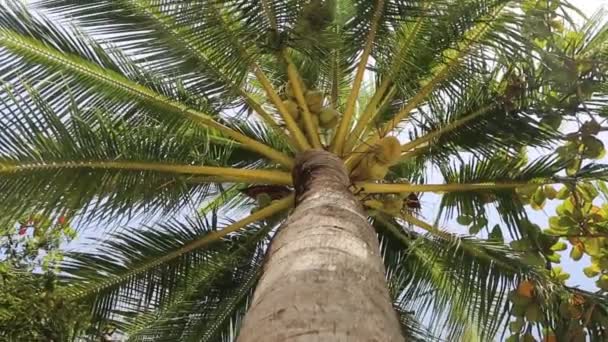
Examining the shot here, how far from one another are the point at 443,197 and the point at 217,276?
5.41ft

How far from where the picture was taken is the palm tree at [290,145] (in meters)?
4.14

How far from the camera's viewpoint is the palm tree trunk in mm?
1879

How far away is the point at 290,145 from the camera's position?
5.47 meters

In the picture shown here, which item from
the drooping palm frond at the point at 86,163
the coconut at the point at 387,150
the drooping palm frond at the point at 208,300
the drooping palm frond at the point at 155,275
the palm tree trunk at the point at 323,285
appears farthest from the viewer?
the drooping palm frond at the point at 208,300

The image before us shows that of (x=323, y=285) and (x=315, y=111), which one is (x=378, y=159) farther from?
(x=323, y=285)

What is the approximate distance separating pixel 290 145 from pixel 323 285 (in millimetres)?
3372

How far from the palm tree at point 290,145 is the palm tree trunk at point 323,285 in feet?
2.63

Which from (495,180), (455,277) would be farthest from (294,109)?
(455,277)

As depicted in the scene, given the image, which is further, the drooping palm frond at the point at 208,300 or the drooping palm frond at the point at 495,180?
the drooping palm frond at the point at 208,300

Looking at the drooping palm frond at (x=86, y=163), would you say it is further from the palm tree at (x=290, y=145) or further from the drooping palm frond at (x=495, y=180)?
the drooping palm frond at (x=495, y=180)

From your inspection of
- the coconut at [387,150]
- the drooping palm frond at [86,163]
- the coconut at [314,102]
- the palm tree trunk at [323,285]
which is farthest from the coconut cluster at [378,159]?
the palm tree trunk at [323,285]

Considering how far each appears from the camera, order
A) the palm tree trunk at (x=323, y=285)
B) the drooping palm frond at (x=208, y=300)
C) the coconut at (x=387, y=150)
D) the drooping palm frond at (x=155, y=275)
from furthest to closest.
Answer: the drooping palm frond at (x=208, y=300) < the drooping palm frond at (x=155, y=275) < the coconut at (x=387, y=150) < the palm tree trunk at (x=323, y=285)

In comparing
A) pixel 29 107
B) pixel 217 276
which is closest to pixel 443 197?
pixel 217 276

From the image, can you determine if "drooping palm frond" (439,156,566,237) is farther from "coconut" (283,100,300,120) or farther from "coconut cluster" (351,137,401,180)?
"coconut" (283,100,300,120)
